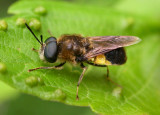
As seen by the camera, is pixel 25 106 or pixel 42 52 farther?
pixel 25 106

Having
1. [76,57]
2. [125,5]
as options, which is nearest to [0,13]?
[125,5]

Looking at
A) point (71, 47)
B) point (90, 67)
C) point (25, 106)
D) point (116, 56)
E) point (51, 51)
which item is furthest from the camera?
point (25, 106)

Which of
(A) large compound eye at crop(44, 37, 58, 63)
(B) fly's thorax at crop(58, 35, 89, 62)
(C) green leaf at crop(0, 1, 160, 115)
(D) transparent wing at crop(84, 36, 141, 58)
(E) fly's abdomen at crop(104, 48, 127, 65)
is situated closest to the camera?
(C) green leaf at crop(0, 1, 160, 115)

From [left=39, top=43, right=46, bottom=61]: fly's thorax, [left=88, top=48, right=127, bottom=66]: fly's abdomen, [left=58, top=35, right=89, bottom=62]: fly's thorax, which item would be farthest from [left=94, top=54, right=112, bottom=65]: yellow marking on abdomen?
[left=39, top=43, right=46, bottom=61]: fly's thorax

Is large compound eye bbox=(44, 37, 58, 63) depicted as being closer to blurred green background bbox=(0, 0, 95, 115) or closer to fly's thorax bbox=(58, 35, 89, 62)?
fly's thorax bbox=(58, 35, 89, 62)

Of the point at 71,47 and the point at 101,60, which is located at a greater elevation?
the point at 71,47

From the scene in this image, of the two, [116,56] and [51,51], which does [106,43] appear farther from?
[51,51]

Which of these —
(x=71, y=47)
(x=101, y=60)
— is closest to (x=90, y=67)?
(x=101, y=60)

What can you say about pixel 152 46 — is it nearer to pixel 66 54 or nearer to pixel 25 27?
pixel 66 54

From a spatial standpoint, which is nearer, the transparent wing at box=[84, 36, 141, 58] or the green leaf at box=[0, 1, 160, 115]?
the green leaf at box=[0, 1, 160, 115]

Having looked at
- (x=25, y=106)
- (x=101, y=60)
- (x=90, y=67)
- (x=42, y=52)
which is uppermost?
(x=42, y=52)
